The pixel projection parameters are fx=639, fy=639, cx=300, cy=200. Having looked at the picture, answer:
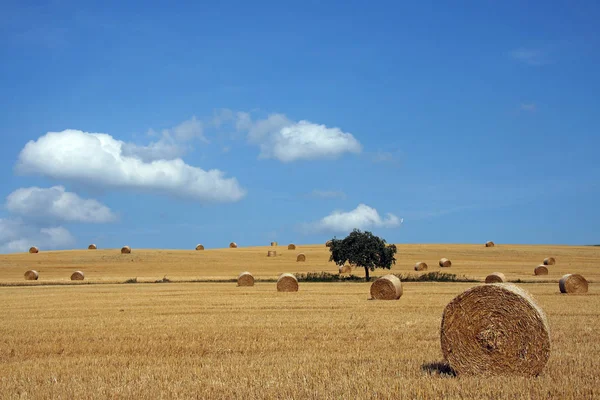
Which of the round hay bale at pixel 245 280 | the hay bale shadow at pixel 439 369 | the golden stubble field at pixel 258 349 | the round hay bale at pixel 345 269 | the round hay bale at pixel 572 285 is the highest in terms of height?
the round hay bale at pixel 345 269

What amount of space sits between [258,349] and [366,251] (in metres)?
32.7

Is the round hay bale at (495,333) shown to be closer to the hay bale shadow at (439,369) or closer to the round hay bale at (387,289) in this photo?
the hay bale shadow at (439,369)

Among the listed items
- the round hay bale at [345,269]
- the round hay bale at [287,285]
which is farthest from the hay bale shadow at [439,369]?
the round hay bale at [345,269]

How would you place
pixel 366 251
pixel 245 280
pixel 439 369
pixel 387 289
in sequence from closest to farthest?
pixel 439 369 < pixel 387 289 < pixel 245 280 < pixel 366 251

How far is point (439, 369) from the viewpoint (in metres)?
10.8

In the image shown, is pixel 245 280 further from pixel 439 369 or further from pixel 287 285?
pixel 439 369

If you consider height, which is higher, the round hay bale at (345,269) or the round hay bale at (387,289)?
the round hay bale at (345,269)

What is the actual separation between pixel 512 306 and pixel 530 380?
1440 mm

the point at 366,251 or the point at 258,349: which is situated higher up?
the point at 366,251

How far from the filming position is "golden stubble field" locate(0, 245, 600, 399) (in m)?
9.30

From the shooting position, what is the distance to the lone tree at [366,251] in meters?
45.5

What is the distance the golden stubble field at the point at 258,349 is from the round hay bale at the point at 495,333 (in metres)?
0.40

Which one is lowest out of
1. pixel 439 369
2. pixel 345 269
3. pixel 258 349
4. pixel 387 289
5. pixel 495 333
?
pixel 439 369

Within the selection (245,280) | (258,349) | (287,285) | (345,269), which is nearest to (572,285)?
(287,285)
